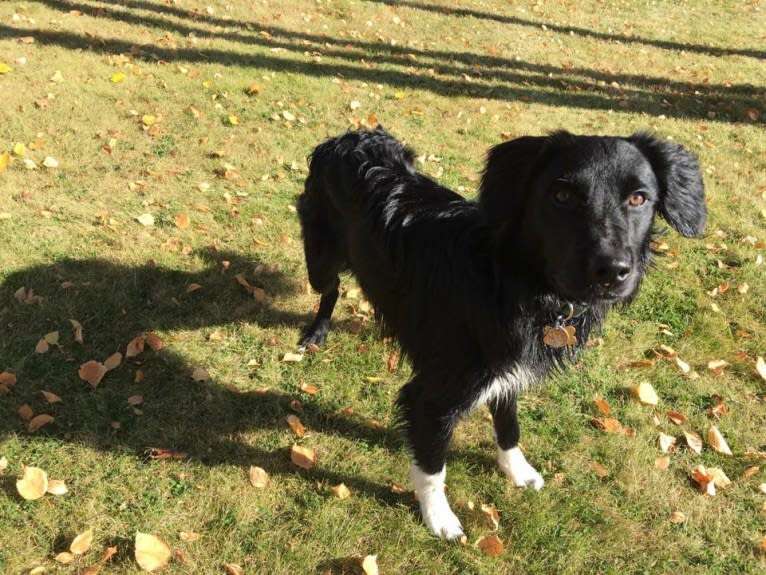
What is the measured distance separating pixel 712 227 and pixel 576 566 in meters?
4.16

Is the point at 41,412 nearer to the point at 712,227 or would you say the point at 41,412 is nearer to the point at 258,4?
the point at 712,227


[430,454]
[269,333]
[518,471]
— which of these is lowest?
[269,333]

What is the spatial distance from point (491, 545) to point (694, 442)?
1.56 metres

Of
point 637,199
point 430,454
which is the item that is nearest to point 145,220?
point 430,454

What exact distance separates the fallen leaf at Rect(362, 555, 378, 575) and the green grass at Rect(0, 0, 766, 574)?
0.09m

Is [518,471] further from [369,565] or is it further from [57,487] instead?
[57,487]

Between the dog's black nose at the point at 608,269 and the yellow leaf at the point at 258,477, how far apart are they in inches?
81.9

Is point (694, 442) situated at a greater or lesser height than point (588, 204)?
lesser

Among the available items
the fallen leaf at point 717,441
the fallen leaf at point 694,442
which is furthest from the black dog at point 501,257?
the fallen leaf at point 717,441

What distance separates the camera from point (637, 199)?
222cm

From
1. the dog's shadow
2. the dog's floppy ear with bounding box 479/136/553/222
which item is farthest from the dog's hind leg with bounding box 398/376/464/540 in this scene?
the dog's floppy ear with bounding box 479/136/553/222

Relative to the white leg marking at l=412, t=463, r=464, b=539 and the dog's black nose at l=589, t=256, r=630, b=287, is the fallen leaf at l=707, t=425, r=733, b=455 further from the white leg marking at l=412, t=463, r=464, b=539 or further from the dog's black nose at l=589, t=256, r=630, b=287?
the dog's black nose at l=589, t=256, r=630, b=287

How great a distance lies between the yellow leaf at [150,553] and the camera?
8.52 ft

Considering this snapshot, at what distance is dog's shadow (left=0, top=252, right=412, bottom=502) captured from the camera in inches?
128
